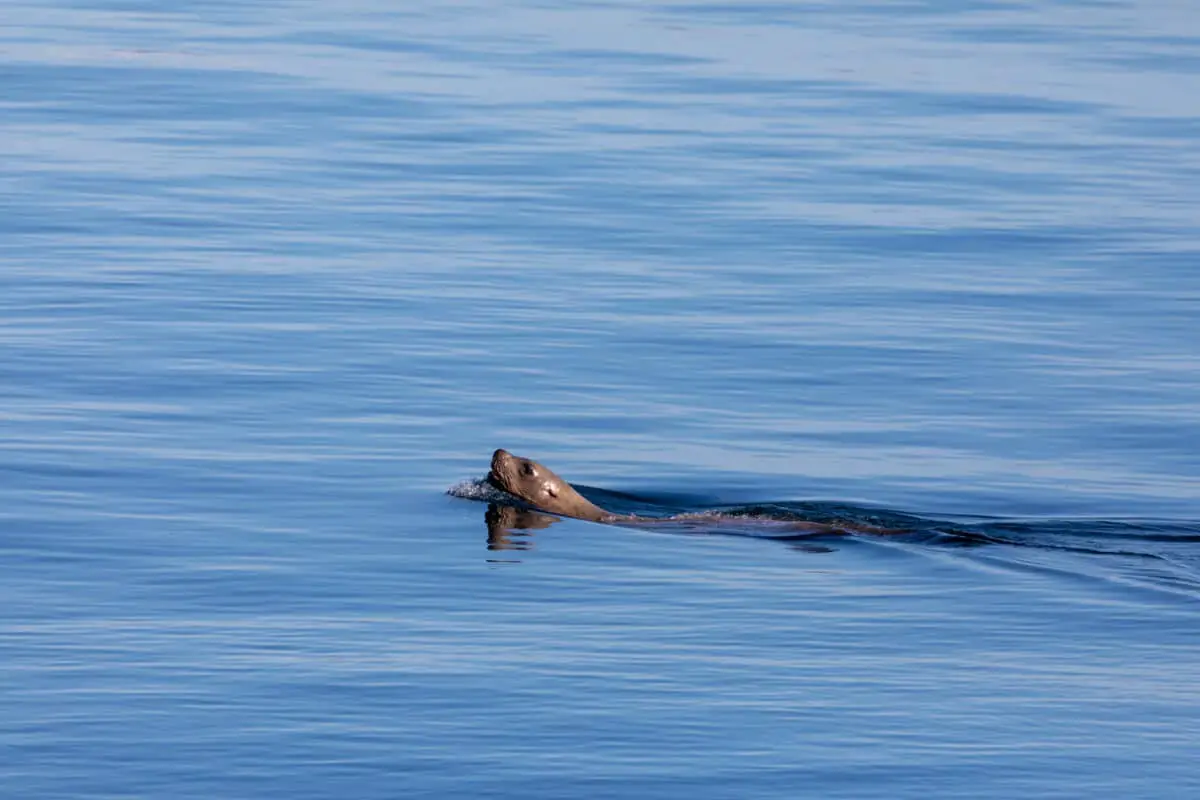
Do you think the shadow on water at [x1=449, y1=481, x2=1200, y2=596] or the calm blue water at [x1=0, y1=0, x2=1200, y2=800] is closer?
the calm blue water at [x1=0, y1=0, x2=1200, y2=800]

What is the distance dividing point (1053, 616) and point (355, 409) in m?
6.60

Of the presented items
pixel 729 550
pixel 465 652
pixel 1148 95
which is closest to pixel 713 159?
pixel 1148 95

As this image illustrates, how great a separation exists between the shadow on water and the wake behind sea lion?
0.05ft

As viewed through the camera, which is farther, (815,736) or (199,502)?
(199,502)

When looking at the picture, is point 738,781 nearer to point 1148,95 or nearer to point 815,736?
point 815,736

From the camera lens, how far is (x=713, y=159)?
96.9 ft

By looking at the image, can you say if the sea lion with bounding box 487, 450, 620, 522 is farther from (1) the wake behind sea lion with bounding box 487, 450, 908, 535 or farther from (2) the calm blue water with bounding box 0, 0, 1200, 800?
(2) the calm blue water with bounding box 0, 0, 1200, 800

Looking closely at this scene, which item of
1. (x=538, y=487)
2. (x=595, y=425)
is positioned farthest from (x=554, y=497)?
(x=595, y=425)

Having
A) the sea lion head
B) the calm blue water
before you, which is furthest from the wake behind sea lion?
the calm blue water

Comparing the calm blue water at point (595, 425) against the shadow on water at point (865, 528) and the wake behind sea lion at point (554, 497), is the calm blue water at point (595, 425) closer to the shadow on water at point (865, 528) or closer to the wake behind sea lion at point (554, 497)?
the shadow on water at point (865, 528)

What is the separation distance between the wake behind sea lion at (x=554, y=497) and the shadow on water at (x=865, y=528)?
2cm

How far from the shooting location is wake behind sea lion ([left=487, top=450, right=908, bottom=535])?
615 inches

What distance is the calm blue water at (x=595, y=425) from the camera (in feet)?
37.0

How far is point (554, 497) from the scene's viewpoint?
16109 millimetres
